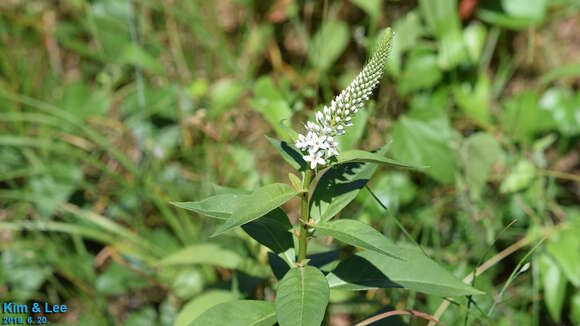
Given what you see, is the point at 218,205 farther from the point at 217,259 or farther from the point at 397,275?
the point at 217,259

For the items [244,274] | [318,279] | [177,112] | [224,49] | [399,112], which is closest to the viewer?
[318,279]

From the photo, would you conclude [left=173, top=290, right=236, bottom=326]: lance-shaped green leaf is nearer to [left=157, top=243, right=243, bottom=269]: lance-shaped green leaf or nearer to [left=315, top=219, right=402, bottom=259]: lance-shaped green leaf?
[left=157, top=243, right=243, bottom=269]: lance-shaped green leaf

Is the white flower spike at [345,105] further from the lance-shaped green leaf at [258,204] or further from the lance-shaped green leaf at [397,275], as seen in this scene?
the lance-shaped green leaf at [397,275]

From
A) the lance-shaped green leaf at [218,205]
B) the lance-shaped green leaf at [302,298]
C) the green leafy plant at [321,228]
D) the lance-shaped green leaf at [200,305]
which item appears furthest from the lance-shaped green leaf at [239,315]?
the lance-shaped green leaf at [200,305]

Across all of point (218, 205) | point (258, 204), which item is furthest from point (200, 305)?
point (258, 204)

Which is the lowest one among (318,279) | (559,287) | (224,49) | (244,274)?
(559,287)

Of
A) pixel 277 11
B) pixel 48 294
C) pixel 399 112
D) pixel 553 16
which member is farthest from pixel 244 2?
pixel 48 294

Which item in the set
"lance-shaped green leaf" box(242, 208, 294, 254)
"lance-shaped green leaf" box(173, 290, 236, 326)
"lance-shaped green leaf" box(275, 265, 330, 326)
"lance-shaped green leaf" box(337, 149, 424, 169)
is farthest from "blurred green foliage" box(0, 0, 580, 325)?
"lance-shaped green leaf" box(337, 149, 424, 169)

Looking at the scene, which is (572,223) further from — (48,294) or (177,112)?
(48,294)
